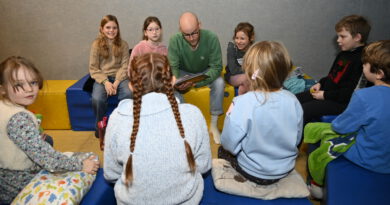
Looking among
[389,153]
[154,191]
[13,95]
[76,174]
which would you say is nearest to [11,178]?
[76,174]

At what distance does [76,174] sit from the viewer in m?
1.55

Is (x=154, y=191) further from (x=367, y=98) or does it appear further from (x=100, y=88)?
(x=100, y=88)

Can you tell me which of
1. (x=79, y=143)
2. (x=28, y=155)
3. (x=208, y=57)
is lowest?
(x=79, y=143)

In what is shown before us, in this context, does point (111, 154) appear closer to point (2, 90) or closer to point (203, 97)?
point (2, 90)

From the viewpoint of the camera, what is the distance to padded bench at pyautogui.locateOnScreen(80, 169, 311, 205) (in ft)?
5.06

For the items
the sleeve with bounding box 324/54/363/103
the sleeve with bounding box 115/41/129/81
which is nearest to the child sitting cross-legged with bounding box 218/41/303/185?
the sleeve with bounding box 324/54/363/103

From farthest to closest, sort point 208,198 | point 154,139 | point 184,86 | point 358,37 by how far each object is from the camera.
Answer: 1. point 184,86
2. point 358,37
3. point 208,198
4. point 154,139

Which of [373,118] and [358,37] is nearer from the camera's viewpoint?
[373,118]

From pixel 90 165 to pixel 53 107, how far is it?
1774mm

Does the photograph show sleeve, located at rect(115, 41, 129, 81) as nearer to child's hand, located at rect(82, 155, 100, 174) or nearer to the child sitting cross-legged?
child's hand, located at rect(82, 155, 100, 174)

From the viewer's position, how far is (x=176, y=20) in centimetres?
348

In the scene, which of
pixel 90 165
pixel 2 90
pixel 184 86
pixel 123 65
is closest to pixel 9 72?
pixel 2 90

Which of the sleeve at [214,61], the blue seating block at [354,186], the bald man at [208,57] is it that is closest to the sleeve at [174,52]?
the bald man at [208,57]

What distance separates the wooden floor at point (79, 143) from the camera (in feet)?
9.01
